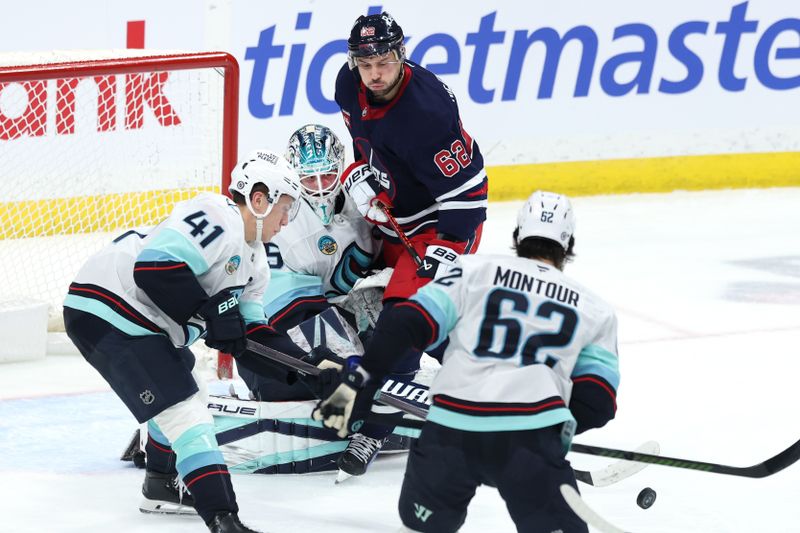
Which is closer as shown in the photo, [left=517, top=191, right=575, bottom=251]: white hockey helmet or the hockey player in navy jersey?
[left=517, top=191, right=575, bottom=251]: white hockey helmet

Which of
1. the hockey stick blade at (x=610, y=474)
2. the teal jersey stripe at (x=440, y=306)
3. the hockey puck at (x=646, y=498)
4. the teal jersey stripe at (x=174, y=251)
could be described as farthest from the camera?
the hockey stick blade at (x=610, y=474)

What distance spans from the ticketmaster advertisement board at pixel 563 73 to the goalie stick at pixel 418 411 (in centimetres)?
303

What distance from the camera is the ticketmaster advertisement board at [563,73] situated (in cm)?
616

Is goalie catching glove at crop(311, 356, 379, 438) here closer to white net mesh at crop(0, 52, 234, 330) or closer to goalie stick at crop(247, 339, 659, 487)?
goalie stick at crop(247, 339, 659, 487)

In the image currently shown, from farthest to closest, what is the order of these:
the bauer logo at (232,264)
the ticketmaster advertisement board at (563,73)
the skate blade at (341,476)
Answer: the ticketmaster advertisement board at (563,73)
the skate blade at (341,476)
the bauer logo at (232,264)

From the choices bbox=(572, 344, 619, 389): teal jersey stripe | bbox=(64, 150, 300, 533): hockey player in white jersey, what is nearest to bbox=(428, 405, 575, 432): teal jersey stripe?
bbox=(572, 344, 619, 389): teal jersey stripe

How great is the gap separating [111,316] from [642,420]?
1.73 metres

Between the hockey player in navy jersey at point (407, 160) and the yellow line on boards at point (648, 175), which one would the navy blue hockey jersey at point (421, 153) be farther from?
the yellow line on boards at point (648, 175)

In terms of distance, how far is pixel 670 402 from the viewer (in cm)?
421

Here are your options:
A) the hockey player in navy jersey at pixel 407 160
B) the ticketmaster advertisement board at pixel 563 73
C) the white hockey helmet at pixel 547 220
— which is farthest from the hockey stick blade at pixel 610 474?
the ticketmaster advertisement board at pixel 563 73

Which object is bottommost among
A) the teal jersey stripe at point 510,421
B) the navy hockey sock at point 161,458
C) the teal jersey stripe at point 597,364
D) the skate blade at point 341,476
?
the skate blade at point 341,476

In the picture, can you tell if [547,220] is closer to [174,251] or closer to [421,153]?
[174,251]

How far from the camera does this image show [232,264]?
9.87ft

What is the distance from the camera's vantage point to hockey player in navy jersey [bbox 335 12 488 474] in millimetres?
3607
